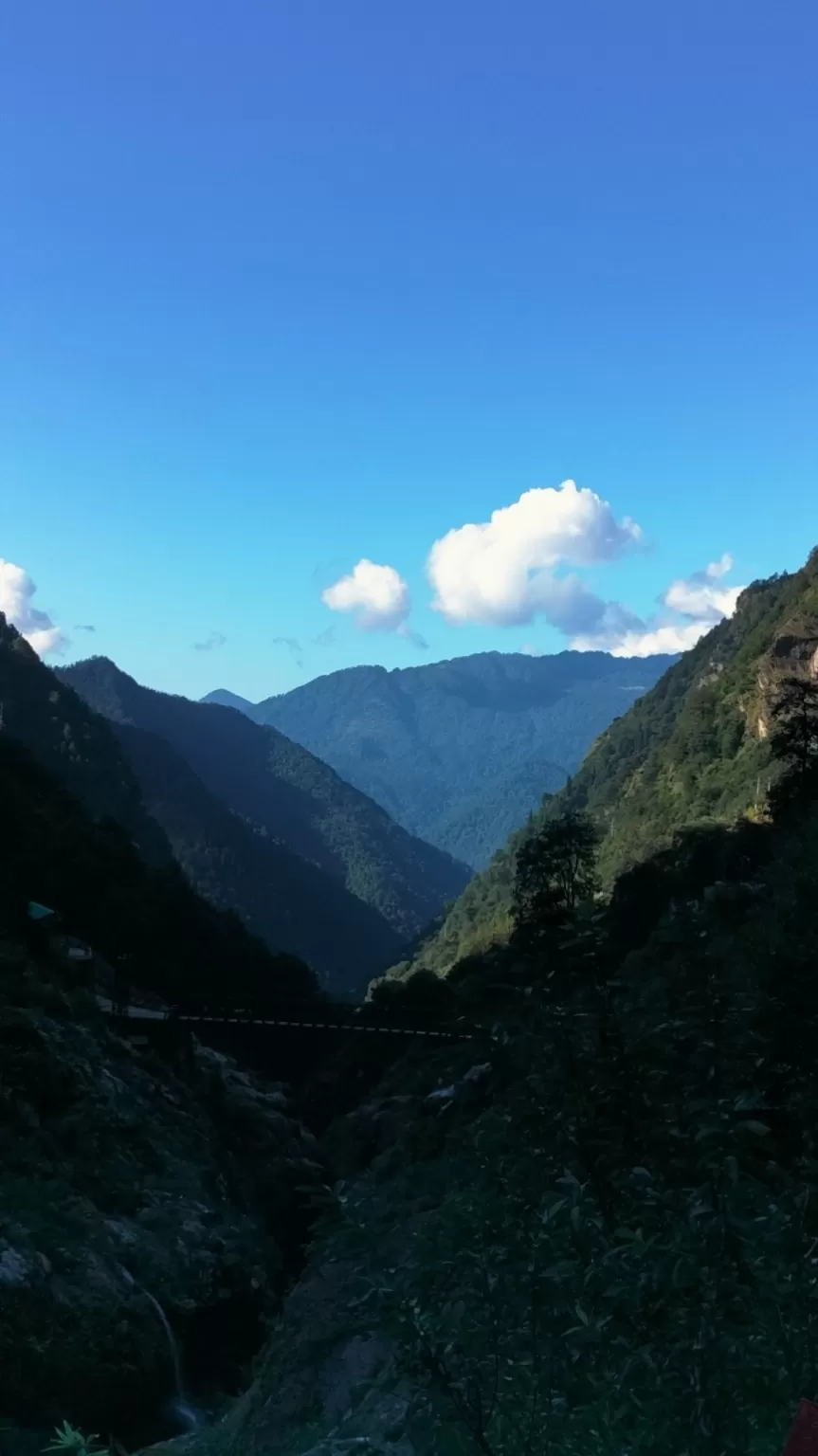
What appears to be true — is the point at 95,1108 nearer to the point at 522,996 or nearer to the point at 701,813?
the point at 522,996

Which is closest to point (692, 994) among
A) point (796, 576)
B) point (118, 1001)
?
point (118, 1001)

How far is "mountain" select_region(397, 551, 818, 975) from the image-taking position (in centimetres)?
10575

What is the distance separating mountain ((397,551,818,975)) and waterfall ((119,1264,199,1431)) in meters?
67.4

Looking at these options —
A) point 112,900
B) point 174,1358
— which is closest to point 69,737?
point 112,900

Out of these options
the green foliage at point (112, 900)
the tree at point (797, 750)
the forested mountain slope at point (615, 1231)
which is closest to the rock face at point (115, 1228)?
the green foliage at point (112, 900)

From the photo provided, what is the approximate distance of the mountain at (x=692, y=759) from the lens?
4163 inches

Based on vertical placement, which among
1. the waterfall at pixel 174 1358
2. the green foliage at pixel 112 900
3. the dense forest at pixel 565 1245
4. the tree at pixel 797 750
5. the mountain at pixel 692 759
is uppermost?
the mountain at pixel 692 759

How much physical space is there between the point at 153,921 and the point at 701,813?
68.3 metres

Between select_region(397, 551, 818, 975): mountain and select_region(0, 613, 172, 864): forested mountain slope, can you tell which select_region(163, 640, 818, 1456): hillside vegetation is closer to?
select_region(397, 551, 818, 975): mountain

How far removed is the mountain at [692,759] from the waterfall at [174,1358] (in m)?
67.4

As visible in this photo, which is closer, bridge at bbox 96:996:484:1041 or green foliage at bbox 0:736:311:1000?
bridge at bbox 96:996:484:1041

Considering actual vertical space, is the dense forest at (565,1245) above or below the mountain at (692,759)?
below

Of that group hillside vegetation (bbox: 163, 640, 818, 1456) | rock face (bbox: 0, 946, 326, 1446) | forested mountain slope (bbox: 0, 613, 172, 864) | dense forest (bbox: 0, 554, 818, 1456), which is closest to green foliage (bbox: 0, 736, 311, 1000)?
rock face (bbox: 0, 946, 326, 1446)

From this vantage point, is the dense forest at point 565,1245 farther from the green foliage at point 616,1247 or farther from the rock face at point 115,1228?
the rock face at point 115,1228
